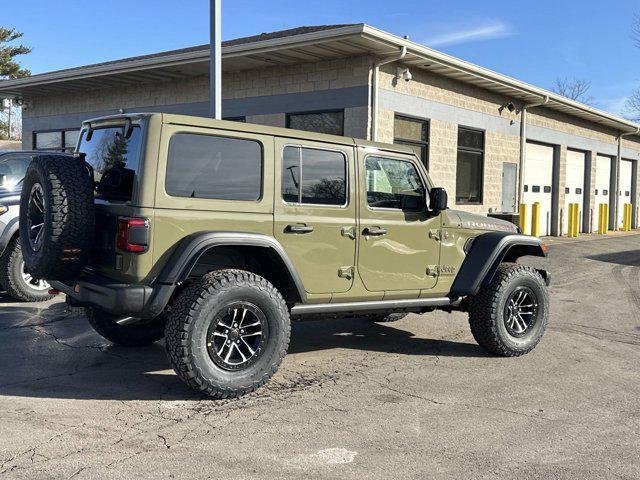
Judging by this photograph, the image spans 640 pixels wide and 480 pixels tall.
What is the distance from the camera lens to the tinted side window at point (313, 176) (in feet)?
16.9

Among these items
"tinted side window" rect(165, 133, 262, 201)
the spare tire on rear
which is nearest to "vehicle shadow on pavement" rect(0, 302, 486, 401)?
the spare tire on rear

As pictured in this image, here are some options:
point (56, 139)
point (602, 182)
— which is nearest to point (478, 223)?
point (56, 139)

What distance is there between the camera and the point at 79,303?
4.94 meters

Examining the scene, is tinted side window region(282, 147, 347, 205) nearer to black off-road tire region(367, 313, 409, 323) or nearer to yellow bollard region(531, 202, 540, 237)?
black off-road tire region(367, 313, 409, 323)

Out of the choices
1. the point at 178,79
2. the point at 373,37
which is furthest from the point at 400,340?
the point at 178,79

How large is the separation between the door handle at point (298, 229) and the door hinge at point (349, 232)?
1.03 ft

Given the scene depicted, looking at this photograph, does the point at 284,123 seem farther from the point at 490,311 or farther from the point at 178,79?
the point at 490,311

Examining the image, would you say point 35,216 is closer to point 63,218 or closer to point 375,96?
point 63,218

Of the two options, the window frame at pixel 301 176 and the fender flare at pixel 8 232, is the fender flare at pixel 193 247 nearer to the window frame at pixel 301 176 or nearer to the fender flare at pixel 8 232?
the window frame at pixel 301 176

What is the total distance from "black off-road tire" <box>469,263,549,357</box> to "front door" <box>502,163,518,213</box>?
11.7 m

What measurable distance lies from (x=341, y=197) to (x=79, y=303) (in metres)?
2.24

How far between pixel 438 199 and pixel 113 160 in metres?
2.77

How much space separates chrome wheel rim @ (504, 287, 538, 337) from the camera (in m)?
6.21

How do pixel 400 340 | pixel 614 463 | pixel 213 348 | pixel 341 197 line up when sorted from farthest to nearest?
1. pixel 400 340
2. pixel 341 197
3. pixel 213 348
4. pixel 614 463
